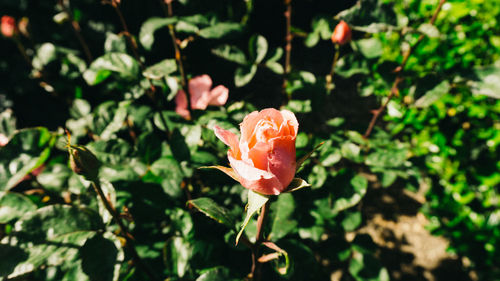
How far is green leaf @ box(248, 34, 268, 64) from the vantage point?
109cm

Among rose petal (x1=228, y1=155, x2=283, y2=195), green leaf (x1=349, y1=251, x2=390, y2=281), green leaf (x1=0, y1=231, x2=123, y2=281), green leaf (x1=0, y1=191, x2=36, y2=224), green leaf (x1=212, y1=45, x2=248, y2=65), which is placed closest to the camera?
rose petal (x1=228, y1=155, x2=283, y2=195)

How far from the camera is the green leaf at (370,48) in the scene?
102cm

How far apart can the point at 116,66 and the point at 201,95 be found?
0.31 metres

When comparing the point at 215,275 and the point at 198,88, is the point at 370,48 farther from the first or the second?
the point at 215,275

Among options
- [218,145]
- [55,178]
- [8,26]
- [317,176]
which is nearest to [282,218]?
[317,176]

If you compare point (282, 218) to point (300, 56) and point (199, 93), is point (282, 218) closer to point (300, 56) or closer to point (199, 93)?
point (199, 93)

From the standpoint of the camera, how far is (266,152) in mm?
511

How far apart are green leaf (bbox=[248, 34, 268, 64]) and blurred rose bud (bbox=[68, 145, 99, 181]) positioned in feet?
2.30

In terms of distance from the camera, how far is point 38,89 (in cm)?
161

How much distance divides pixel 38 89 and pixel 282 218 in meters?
1.58

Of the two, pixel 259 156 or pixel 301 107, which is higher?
pixel 259 156

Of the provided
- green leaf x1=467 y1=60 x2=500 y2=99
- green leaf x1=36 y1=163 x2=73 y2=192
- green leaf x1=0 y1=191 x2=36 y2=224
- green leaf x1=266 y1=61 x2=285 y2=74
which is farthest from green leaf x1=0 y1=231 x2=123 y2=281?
green leaf x1=467 y1=60 x2=500 y2=99

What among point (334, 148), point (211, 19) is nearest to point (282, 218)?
point (334, 148)

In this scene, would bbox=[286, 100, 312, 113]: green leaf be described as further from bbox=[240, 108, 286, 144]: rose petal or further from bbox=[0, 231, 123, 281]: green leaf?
bbox=[0, 231, 123, 281]: green leaf
